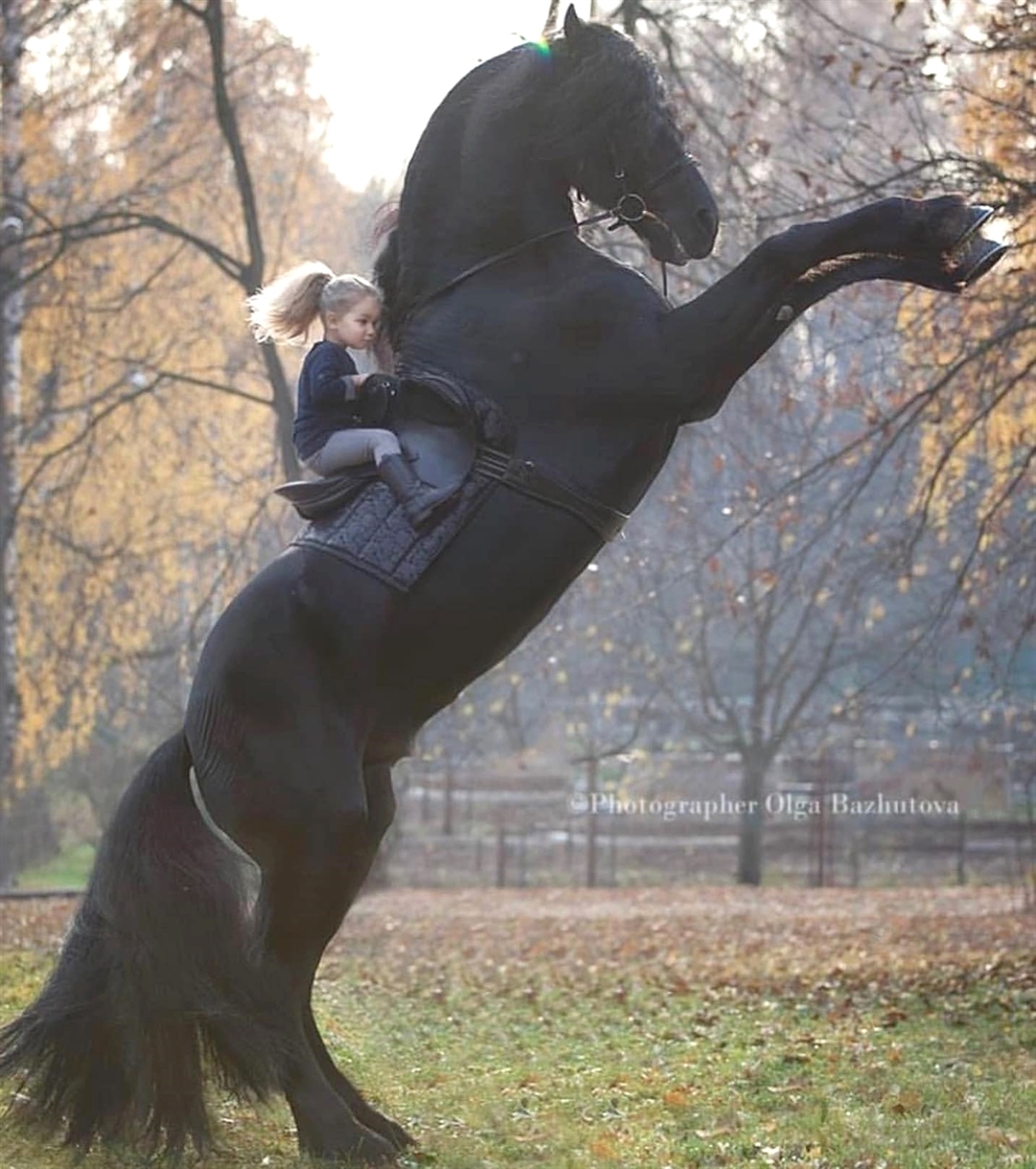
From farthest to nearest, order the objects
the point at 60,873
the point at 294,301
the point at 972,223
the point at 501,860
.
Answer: the point at 60,873 < the point at 501,860 < the point at 294,301 < the point at 972,223

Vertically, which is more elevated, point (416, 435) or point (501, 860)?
point (416, 435)

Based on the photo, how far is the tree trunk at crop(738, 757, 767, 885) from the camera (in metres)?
26.0

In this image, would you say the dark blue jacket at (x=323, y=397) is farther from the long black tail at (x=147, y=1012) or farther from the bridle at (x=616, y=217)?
the long black tail at (x=147, y=1012)

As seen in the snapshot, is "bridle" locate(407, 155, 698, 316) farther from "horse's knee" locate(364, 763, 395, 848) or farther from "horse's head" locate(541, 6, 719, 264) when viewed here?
"horse's knee" locate(364, 763, 395, 848)

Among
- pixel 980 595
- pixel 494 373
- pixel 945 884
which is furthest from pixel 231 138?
pixel 945 884

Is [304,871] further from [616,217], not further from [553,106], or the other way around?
[553,106]

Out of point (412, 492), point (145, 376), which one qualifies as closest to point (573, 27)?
point (412, 492)

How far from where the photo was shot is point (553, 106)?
16.3 feet

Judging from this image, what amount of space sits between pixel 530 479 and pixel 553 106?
0.96 meters

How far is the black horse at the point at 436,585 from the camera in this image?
15.9 ft

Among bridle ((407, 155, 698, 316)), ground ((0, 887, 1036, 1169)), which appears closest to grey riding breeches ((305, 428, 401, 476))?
bridle ((407, 155, 698, 316))

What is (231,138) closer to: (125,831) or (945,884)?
(125,831)

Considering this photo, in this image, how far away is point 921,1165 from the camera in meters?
5.27

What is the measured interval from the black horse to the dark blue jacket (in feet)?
0.60
